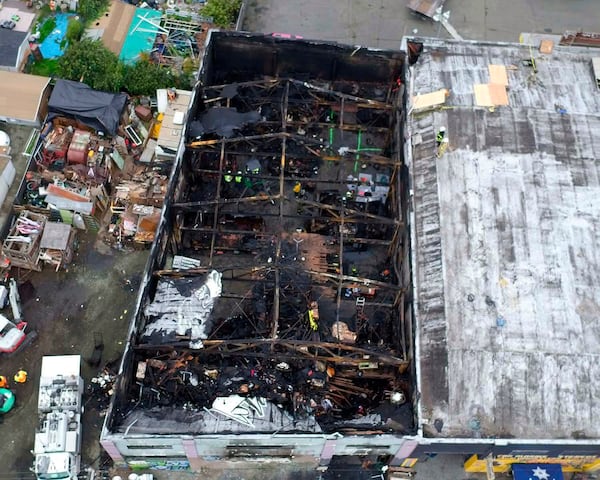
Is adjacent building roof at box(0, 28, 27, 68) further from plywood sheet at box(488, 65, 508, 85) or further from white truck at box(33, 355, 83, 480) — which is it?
plywood sheet at box(488, 65, 508, 85)

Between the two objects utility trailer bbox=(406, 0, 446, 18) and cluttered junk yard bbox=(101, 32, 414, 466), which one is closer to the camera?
cluttered junk yard bbox=(101, 32, 414, 466)

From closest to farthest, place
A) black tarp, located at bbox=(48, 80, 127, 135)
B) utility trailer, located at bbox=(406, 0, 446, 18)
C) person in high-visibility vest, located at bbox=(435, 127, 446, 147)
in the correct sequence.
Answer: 1. person in high-visibility vest, located at bbox=(435, 127, 446, 147)
2. black tarp, located at bbox=(48, 80, 127, 135)
3. utility trailer, located at bbox=(406, 0, 446, 18)

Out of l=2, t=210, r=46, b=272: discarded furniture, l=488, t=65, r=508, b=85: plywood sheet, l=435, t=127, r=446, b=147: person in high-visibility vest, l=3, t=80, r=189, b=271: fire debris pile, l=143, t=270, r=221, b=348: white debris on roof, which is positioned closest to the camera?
l=143, t=270, r=221, b=348: white debris on roof

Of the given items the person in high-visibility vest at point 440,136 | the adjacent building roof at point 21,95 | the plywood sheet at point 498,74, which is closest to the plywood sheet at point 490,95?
the plywood sheet at point 498,74

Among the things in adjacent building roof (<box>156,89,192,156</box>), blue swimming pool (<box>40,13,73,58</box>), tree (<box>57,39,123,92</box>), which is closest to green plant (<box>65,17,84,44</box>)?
blue swimming pool (<box>40,13,73,58</box>)

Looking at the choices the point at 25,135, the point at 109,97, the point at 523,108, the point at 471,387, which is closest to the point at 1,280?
the point at 25,135

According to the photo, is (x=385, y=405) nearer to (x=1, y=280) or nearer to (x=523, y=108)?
(x=523, y=108)

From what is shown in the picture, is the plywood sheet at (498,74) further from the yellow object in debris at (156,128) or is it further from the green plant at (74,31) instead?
the green plant at (74,31)
